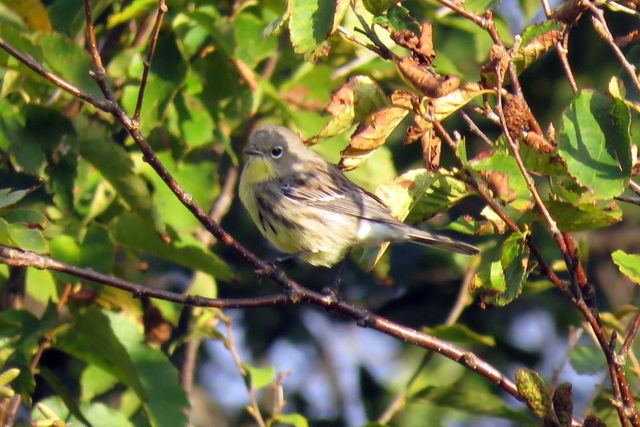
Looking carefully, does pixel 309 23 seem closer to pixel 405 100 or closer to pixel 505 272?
pixel 405 100

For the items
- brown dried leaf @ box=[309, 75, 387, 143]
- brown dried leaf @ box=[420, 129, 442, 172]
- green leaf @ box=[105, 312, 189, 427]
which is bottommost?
green leaf @ box=[105, 312, 189, 427]

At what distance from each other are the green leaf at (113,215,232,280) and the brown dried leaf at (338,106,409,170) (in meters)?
1.18

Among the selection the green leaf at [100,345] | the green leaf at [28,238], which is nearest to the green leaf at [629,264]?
the green leaf at [28,238]

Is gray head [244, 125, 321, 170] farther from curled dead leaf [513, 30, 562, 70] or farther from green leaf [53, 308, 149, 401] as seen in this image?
curled dead leaf [513, 30, 562, 70]

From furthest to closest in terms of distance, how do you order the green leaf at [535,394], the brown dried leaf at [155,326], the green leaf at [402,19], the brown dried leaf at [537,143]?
the brown dried leaf at [155,326] → the green leaf at [402,19] → the brown dried leaf at [537,143] → the green leaf at [535,394]

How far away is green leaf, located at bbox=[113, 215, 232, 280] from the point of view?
3830mm

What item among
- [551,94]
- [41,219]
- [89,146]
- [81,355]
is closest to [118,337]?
[81,355]

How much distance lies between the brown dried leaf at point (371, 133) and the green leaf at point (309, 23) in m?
0.26

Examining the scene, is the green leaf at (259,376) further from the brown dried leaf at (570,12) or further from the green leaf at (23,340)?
the brown dried leaf at (570,12)

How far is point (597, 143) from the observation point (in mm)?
2510

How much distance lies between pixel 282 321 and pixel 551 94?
2.39 metres

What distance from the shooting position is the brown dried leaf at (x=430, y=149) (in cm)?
262

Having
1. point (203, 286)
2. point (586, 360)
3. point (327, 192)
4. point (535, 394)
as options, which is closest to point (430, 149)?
point (535, 394)

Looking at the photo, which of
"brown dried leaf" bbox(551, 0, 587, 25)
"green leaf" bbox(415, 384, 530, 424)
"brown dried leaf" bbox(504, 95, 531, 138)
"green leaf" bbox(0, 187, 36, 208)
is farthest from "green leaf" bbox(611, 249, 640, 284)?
"green leaf" bbox(0, 187, 36, 208)
